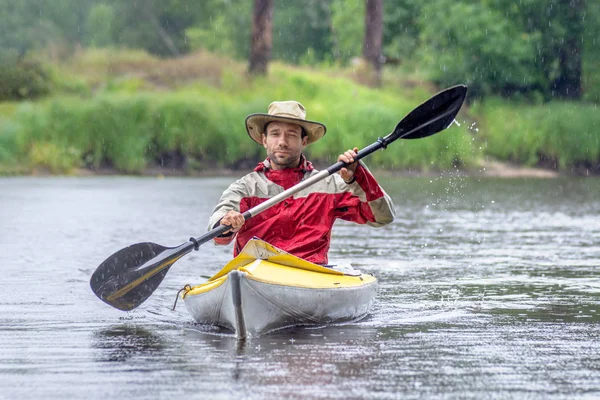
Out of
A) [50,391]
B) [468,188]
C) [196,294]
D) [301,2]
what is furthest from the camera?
[301,2]

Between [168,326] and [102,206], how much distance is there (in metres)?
11.6

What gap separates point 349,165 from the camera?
7.87 metres

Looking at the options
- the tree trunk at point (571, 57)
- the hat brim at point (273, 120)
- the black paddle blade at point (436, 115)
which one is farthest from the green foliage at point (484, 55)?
the hat brim at point (273, 120)

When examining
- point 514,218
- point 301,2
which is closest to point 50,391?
point 514,218

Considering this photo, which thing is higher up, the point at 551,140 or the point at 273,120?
the point at 551,140

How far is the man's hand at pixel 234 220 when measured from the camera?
7.73m

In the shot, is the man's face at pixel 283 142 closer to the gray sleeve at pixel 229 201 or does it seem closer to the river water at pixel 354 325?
the gray sleeve at pixel 229 201

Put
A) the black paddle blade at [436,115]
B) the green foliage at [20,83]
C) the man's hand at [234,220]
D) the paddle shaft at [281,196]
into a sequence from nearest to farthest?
the man's hand at [234,220] → the paddle shaft at [281,196] → the black paddle blade at [436,115] → the green foliage at [20,83]

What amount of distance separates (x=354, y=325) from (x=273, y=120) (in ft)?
4.74

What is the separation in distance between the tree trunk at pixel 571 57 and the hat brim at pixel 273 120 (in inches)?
1245

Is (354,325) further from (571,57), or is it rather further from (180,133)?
(571,57)

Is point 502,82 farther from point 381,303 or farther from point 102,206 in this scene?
point 381,303

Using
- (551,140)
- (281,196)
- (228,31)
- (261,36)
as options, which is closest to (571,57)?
(551,140)

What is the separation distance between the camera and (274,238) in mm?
8227
